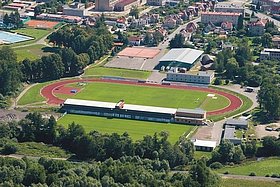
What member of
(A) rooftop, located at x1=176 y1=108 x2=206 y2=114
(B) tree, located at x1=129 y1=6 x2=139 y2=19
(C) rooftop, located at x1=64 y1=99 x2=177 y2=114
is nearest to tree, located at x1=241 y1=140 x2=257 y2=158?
(A) rooftop, located at x1=176 y1=108 x2=206 y2=114

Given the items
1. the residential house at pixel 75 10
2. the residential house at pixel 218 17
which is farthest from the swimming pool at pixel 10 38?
the residential house at pixel 218 17

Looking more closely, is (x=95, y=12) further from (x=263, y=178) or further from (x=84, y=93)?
(x=263, y=178)

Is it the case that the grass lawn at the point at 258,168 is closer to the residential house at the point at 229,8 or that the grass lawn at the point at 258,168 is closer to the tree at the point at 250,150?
the tree at the point at 250,150

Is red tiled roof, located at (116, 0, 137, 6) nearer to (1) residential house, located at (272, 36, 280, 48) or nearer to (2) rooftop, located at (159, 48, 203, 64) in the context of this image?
(2) rooftop, located at (159, 48, 203, 64)

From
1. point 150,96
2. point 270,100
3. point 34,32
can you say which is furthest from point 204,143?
point 34,32

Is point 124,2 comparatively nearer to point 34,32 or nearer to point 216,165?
point 34,32
